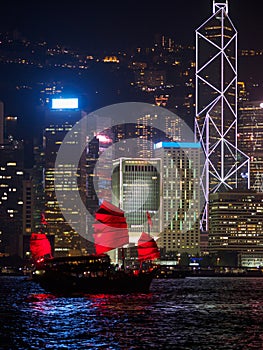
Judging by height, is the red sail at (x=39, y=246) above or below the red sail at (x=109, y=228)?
below

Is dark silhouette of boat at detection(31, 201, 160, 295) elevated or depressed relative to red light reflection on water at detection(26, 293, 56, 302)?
elevated

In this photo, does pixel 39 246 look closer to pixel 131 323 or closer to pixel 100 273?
pixel 100 273

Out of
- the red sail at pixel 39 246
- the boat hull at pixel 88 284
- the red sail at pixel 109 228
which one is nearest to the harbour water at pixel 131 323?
the boat hull at pixel 88 284

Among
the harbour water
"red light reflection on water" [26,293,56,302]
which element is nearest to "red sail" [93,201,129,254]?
"red light reflection on water" [26,293,56,302]

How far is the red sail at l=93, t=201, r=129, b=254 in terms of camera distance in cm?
14112

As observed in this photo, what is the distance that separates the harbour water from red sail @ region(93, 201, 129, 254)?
17583mm

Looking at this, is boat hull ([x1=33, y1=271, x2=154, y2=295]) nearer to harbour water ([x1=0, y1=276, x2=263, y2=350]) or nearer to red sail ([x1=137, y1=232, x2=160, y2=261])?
harbour water ([x1=0, y1=276, x2=263, y2=350])

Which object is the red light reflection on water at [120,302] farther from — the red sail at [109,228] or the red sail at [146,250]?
the red sail at [146,250]

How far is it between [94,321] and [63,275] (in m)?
45.2

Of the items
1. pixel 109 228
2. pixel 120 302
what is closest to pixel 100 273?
pixel 109 228

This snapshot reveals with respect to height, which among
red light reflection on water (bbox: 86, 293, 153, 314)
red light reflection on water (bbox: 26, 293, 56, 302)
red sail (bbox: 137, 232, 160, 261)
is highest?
red sail (bbox: 137, 232, 160, 261)

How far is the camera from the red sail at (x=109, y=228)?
463 feet

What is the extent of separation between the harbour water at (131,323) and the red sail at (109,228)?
17583 mm

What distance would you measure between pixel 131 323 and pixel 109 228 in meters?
54.2
